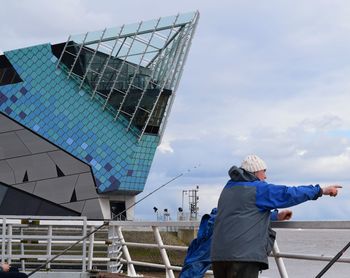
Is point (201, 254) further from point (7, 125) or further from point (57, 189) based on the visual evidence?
point (7, 125)

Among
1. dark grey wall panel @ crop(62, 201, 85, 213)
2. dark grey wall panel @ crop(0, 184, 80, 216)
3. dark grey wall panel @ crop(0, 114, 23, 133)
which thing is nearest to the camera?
dark grey wall panel @ crop(0, 114, 23, 133)

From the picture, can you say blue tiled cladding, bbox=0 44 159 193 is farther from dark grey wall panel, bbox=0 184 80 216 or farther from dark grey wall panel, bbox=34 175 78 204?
dark grey wall panel, bbox=0 184 80 216

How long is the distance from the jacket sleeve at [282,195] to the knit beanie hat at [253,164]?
167mm

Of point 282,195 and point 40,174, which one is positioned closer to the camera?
point 282,195

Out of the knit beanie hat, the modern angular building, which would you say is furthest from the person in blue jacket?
the modern angular building

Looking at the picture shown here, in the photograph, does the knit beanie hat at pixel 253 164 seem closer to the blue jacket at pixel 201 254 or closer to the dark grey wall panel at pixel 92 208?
the blue jacket at pixel 201 254

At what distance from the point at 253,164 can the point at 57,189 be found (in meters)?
45.0

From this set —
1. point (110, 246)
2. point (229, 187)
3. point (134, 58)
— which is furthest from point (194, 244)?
point (134, 58)

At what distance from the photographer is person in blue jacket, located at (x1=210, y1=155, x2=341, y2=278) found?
565 centimetres

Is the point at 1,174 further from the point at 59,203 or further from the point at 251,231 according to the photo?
the point at 251,231

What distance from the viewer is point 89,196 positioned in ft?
165

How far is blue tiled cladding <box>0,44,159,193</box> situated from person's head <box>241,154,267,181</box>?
4441 cm

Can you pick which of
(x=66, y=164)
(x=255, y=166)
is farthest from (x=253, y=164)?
(x=66, y=164)

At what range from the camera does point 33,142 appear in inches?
1959
